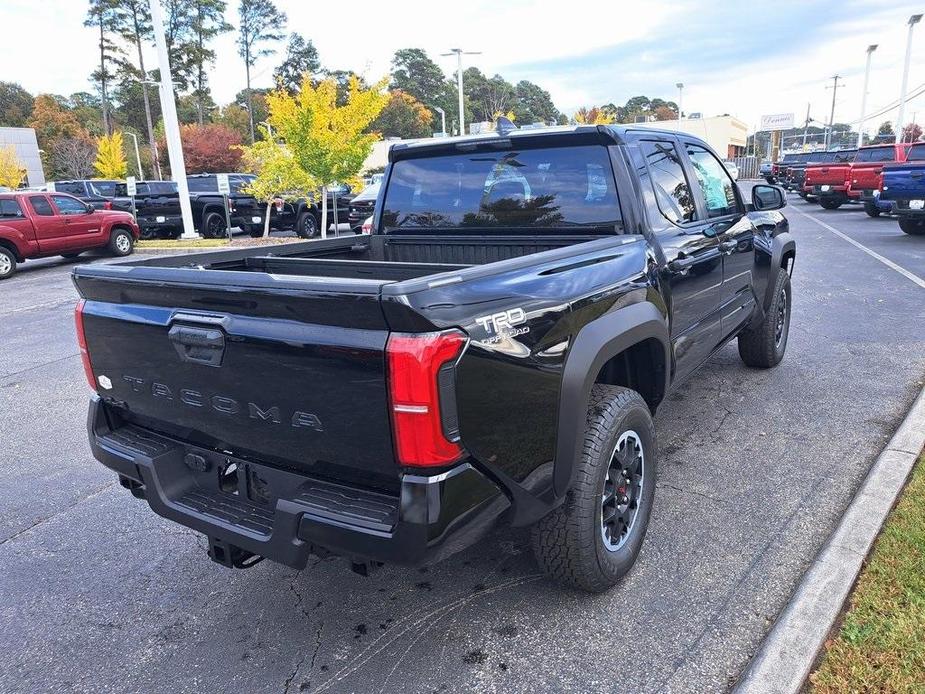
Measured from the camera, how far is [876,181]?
18312 millimetres

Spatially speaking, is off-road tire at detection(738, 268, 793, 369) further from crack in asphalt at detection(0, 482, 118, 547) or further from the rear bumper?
crack in asphalt at detection(0, 482, 118, 547)

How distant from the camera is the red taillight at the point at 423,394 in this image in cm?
190

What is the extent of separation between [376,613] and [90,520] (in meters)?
1.94

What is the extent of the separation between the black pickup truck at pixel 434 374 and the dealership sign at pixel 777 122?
3664 inches

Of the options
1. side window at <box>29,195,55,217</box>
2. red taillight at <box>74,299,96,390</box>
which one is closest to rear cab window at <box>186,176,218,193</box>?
side window at <box>29,195,55,217</box>

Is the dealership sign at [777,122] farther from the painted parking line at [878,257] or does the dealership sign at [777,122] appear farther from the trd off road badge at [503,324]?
the trd off road badge at [503,324]

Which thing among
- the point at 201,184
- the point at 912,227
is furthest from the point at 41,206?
the point at 912,227

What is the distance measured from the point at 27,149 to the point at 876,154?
5443 cm

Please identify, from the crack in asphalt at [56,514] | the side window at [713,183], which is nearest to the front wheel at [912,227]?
the side window at [713,183]

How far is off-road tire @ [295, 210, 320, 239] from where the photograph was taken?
18.1m

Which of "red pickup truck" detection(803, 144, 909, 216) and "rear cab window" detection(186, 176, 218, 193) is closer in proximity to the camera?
"red pickup truck" detection(803, 144, 909, 216)

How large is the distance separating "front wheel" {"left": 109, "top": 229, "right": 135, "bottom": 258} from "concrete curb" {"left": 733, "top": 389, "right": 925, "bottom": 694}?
16076mm

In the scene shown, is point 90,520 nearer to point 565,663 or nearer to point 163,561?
point 163,561

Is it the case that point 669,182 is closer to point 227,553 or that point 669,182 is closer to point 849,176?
point 227,553
